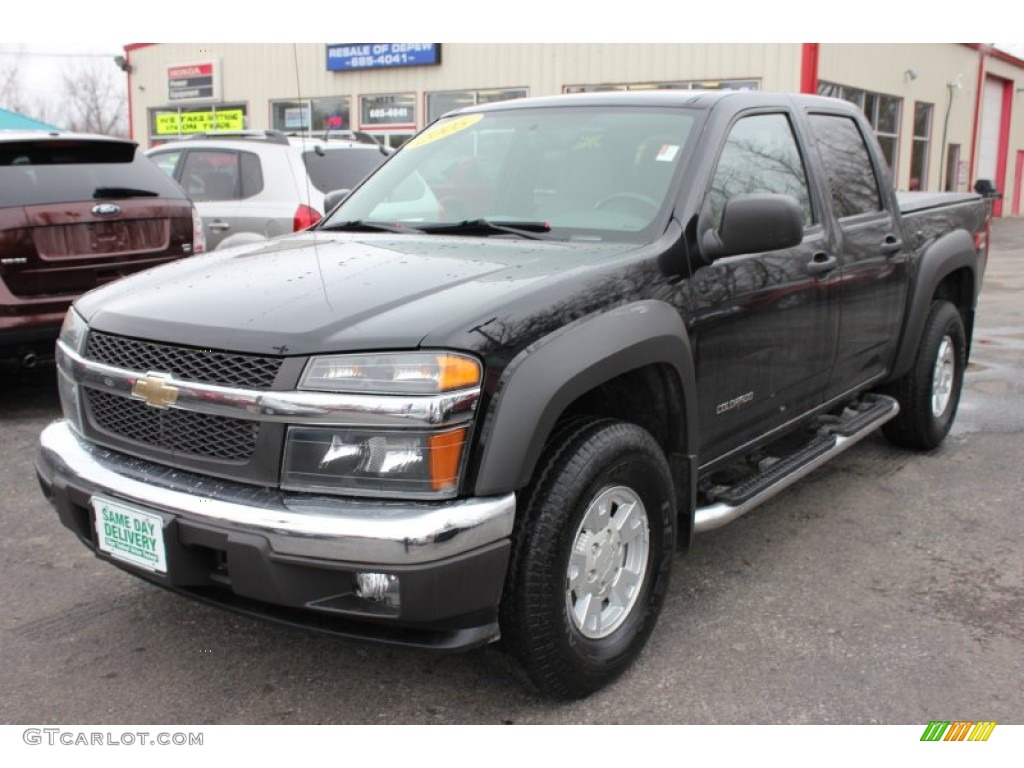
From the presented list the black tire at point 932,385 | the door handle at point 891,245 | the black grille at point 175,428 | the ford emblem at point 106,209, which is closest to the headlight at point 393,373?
the black grille at point 175,428

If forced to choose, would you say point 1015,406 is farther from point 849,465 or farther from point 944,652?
point 944,652

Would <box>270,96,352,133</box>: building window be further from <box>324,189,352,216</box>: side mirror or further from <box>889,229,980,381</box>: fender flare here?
<box>889,229,980,381</box>: fender flare

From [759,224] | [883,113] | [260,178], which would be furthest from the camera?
[883,113]

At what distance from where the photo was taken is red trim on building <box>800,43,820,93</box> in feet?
55.4

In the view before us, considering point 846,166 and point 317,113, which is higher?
point 317,113

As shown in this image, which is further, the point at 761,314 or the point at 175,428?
the point at 761,314

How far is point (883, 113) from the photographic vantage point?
22.1 metres

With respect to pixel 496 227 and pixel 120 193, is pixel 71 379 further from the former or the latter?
pixel 120 193

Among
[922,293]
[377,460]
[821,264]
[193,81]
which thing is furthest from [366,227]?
[193,81]

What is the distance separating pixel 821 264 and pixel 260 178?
5415mm

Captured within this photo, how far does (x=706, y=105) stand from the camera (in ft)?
11.7

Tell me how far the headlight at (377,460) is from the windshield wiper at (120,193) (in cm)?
432

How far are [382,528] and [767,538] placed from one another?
2344 mm
